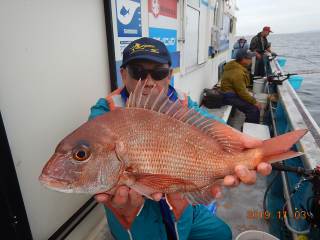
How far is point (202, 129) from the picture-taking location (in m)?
1.46

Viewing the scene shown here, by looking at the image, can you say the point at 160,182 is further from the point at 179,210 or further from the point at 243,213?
the point at 243,213

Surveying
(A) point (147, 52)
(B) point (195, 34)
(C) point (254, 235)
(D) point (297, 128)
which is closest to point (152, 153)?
(A) point (147, 52)

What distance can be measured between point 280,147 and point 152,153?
2.61 ft

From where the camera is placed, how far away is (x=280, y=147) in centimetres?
129

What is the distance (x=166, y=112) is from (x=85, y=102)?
107 cm

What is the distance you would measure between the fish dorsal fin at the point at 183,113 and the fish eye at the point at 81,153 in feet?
1.23

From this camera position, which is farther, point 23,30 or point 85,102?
point 85,102

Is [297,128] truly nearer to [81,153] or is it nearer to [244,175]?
[244,175]

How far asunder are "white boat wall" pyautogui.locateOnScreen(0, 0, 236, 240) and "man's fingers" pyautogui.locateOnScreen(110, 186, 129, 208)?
73 centimetres

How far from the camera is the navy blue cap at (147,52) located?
164 cm

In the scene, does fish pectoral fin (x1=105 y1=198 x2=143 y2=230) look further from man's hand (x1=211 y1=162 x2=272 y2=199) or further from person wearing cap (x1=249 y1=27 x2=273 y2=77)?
person wearing cap (x1=249 y1=27 x2=273 y2=77)

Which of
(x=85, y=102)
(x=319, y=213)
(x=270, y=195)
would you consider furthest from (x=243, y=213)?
(x=85, y=102)

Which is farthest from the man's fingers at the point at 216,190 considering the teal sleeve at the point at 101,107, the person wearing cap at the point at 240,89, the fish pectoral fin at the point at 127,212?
the person wearing cap at the point at 240,89

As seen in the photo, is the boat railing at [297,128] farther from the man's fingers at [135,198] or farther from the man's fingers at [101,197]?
the man's fingers at [101,197]
